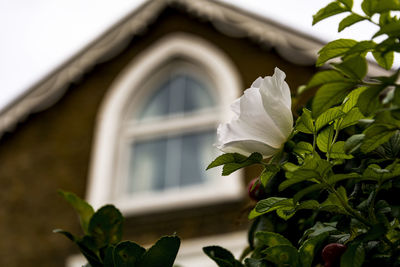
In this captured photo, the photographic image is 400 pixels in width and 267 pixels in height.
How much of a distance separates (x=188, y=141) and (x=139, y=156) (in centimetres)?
46

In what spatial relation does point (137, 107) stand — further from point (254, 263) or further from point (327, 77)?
point (327, 77)

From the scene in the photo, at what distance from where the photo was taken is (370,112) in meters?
0.68

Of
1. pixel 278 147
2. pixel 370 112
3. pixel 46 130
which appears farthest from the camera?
pixel 46 130

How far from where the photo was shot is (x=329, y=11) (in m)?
0.75

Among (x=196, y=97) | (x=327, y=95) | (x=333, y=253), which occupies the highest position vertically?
(x=196, y=97)

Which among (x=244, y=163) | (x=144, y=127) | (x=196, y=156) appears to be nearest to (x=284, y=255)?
(x=244, y=163)

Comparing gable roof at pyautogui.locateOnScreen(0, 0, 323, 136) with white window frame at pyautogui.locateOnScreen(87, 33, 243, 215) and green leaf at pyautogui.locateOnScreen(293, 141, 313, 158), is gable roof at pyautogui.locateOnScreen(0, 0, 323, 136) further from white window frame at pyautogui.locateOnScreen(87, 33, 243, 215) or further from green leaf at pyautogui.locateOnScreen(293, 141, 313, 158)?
green leaf at pyautogui.locateOnScreen(293, 141, 313, 158)

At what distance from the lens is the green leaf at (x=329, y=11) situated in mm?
751

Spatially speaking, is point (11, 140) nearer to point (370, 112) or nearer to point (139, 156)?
point (139, 156)

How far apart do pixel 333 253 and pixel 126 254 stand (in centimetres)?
28

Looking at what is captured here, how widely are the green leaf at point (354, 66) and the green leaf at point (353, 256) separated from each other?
0.22 m

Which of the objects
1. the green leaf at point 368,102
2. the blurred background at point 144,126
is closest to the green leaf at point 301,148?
the green leaf at point 368,102

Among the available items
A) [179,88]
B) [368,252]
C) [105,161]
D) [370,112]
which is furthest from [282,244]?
[179,88]

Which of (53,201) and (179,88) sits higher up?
(179,88)
